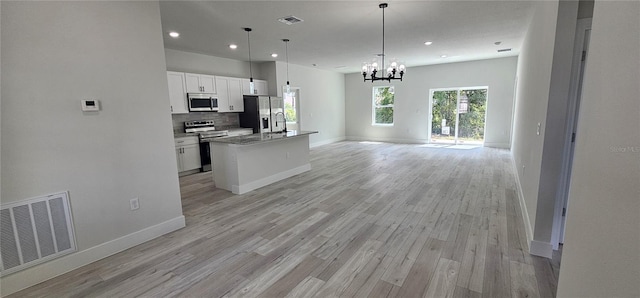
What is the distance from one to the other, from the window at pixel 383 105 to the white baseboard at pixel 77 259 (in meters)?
8.25

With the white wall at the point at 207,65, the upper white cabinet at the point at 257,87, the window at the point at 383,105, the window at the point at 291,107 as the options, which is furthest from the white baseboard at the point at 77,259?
the window at the point at 383,105

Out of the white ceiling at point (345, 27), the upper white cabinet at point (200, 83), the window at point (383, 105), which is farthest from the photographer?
the window at point (383, 105)

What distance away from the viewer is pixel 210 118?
21.9 ft

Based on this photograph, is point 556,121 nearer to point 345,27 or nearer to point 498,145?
point 345,27

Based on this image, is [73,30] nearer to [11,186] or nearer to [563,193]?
[11,186]

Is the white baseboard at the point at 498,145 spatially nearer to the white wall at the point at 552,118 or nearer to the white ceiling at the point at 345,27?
the white ceiling at the point at 345,27

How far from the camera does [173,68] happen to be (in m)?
5.88

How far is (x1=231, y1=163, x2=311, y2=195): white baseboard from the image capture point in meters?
4.36

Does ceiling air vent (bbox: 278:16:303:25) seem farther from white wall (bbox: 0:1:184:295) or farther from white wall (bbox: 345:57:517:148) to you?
white wall (bbox: 345:57:517:148)

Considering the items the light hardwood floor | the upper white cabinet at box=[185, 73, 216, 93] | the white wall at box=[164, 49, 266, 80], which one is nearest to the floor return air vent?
the light hardwood floor

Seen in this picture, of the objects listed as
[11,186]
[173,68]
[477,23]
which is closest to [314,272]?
[11,186]

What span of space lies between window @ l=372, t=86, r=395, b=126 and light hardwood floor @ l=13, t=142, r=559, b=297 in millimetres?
5649

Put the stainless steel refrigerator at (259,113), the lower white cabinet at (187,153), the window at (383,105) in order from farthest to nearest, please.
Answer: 1. the window at (383,105)
2. the stainless steel refrigerator at (259,113)
3. the lower white cabinet at (187,153)

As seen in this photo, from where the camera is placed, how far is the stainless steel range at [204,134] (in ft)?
19.5
